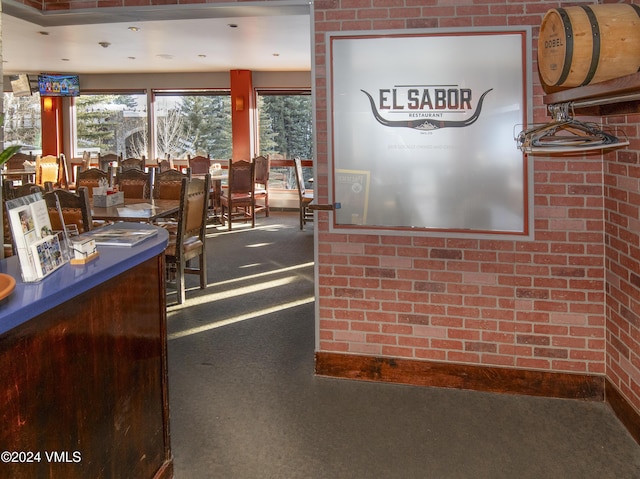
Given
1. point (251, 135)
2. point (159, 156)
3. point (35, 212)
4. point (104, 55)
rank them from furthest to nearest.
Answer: point (159, 156) → point (251, 135) → point (104, 55) → point (35, 212)

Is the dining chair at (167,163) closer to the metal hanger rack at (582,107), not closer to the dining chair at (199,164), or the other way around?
the dining chair at (199,164)

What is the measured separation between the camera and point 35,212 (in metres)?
1.68

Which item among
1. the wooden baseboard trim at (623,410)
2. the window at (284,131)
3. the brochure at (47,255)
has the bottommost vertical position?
the wooden baseboard trim at (623,410)

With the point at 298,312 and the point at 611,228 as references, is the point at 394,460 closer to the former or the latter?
the point at 611,228

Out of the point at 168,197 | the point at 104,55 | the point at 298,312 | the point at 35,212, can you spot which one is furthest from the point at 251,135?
the point at 35,212

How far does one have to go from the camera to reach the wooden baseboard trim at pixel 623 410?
2.52 meters

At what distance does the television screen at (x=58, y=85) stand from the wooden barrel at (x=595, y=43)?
10.9 m

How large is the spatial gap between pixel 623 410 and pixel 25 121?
41.0 ft

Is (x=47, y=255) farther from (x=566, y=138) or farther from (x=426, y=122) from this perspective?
(x=426, y=122)

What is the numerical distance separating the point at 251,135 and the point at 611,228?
28.1 ft

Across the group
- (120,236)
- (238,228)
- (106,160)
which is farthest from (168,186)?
(106,160)

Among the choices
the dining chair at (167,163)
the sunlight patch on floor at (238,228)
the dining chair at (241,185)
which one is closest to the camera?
the sunlight patch on floor at (238,228)

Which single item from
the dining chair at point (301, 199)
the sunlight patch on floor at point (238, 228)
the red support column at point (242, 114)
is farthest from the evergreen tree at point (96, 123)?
the dining chair at point (301, 199)

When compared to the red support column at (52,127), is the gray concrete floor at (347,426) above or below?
below
